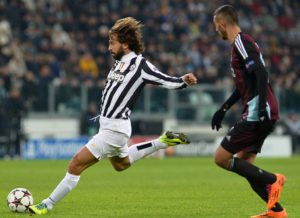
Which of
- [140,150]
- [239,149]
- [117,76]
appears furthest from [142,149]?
[239,149]

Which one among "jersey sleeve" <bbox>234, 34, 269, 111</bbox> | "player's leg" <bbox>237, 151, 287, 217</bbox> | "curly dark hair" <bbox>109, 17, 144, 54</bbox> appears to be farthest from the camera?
"curly dark hair" <bbox>109, 17, 144, 54</bbox>

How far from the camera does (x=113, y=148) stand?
9.80m

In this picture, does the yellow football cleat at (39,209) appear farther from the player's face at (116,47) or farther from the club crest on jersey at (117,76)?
the player's face at (116,47)

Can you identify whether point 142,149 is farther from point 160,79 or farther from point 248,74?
point 248,74

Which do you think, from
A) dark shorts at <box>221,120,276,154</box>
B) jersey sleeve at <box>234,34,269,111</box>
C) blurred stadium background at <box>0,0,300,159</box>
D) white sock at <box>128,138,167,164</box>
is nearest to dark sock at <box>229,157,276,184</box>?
dark shorts at <box>221,120,276,154</box>

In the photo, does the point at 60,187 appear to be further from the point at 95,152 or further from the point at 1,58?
the point at 1,58

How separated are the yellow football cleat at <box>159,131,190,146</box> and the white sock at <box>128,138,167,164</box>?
0.24 feet

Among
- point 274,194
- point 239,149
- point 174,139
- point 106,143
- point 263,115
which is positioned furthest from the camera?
point 174,139

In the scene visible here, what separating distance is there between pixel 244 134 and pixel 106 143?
1623 millimetres

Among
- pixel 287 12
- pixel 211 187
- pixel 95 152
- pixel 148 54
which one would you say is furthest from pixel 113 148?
pixel 287 12

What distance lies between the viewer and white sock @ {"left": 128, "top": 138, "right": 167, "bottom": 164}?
10.3m

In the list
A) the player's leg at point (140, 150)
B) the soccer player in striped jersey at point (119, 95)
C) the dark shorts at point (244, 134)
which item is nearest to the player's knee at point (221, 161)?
the dark shorts at point (244, 134)

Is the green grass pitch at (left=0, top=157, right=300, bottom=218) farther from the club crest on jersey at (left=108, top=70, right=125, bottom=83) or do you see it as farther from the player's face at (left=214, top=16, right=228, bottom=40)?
the player's face at (left=214, top=16, right=228, bottom=40)

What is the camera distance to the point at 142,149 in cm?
1041
